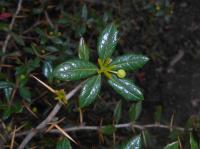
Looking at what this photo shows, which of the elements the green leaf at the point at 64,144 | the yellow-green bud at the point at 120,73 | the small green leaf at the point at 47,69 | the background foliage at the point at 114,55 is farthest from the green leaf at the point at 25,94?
the yellow-green bud at the point at 120,73

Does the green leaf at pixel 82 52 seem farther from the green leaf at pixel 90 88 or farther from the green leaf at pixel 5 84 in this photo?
the green leaf at pixel 5 84

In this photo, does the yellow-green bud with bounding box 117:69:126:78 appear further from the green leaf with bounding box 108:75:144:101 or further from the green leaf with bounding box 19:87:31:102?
the green leaf with bounding box 19:87:31:102

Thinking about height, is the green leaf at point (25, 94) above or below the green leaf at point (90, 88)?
below

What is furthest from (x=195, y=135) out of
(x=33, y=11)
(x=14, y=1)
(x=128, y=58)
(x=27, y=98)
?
(x=14, y=1)

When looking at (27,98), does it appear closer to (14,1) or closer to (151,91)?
(14,1)

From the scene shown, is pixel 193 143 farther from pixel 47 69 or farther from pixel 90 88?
pixel 47 69

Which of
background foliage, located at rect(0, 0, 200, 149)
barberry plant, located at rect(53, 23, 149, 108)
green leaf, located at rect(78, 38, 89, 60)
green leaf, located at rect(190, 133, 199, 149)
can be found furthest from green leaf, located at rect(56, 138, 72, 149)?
green leaf, located at rect(190, 133, 199, 149)
